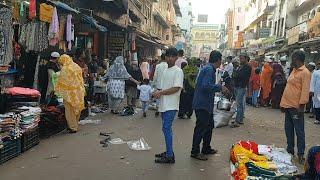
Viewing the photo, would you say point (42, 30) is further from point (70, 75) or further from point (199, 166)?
point (199, 166)

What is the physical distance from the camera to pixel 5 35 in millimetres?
8328

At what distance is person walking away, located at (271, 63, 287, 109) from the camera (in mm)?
16656

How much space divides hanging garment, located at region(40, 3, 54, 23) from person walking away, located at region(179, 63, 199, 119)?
439 centimetres

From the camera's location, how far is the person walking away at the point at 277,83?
54.6 feet

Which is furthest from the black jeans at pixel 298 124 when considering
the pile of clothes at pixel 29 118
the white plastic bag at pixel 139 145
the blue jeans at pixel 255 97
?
the blue jeans at pixel 255 97

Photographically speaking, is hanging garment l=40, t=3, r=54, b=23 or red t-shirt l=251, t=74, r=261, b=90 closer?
hanging garment l=40, t=3, r=54, b=23

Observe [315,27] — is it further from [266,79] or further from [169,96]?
[169,96]

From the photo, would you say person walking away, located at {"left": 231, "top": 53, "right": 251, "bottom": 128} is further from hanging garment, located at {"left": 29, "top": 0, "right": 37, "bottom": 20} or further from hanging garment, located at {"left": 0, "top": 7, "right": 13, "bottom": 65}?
hanging garment, located at {"left": 0, "top": 7, "right": 13, "bottom": 65}

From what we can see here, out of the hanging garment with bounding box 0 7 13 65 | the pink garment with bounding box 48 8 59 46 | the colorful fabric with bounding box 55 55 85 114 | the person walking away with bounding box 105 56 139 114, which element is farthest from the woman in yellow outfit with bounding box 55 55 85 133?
the person walking away with bounding box 105 56 139 114

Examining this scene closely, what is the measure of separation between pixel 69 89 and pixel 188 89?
422 centimetres

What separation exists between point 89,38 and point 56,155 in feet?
35.0

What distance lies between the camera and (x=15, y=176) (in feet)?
20.0

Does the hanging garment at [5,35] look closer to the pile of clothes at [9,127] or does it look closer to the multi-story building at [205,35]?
the pile of clothes at [9,127]

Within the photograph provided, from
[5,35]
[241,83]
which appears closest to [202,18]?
[241,83]
